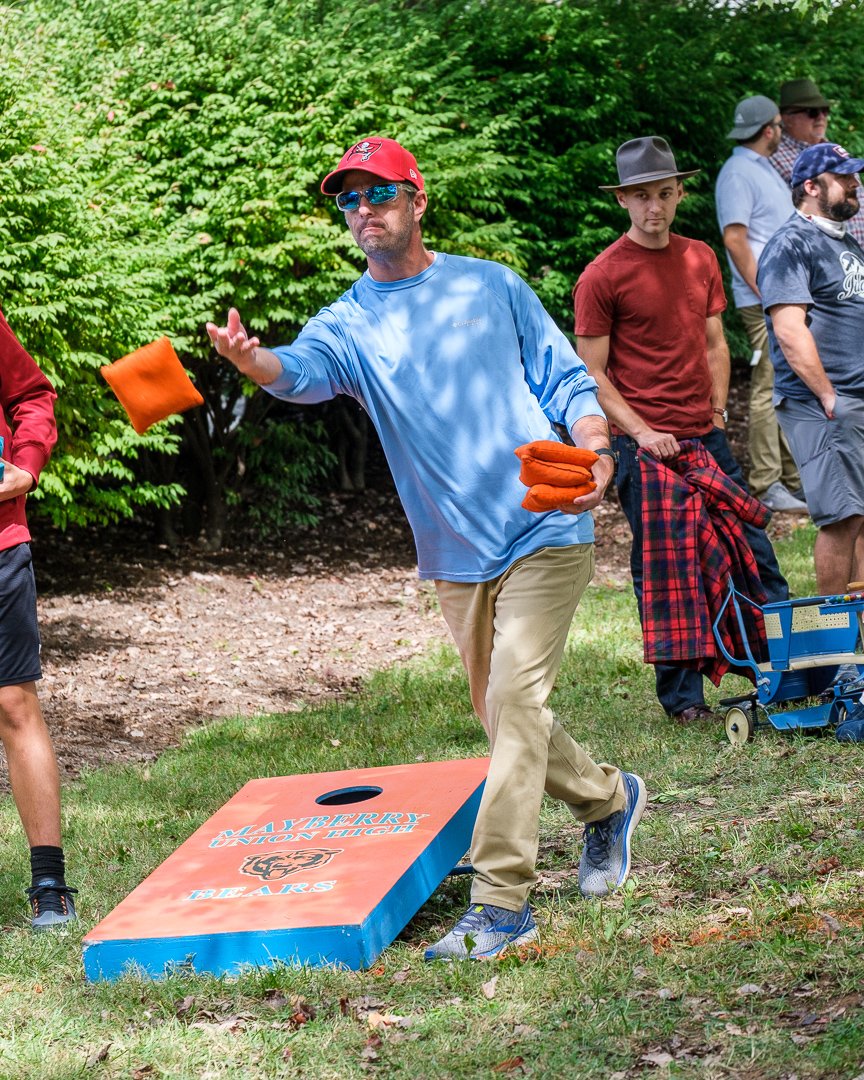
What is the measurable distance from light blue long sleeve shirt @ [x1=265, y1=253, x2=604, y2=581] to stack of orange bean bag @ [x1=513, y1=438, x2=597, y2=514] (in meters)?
0.27

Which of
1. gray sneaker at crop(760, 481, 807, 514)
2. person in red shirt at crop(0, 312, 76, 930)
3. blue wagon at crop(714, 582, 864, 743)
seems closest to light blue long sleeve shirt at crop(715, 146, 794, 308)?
gray sneaker at crop(760, 481, 807, 514)

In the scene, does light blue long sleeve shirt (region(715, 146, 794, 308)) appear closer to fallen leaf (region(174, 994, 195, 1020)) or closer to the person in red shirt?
the person in red shirt

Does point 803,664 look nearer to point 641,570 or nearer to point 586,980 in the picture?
point 641,570

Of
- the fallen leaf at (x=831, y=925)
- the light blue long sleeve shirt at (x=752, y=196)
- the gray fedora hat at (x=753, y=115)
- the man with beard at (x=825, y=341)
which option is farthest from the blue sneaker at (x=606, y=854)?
the gray fedora hat at (x=753, y=115)

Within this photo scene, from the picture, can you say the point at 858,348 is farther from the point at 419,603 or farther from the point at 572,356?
the point at 419,603

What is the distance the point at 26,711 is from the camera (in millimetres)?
4773

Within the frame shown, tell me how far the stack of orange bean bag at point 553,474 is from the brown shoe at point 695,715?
8.91 feet

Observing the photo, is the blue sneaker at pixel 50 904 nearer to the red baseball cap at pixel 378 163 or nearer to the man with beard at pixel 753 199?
the red baseball cap at pixel 378 163

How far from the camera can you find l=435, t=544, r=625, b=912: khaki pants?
13.2 ft

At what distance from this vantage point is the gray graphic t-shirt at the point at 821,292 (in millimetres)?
6398

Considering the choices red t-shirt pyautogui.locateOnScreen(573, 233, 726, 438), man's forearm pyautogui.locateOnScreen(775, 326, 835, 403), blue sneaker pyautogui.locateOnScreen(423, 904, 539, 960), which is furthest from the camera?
red t-shirt pyautogui.locateOnScreen(573, 233, 726, 438)

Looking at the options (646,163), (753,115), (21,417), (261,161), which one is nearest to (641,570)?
(646,163)

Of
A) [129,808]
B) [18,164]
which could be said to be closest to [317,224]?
[18,164]

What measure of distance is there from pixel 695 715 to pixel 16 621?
306 centimetres
